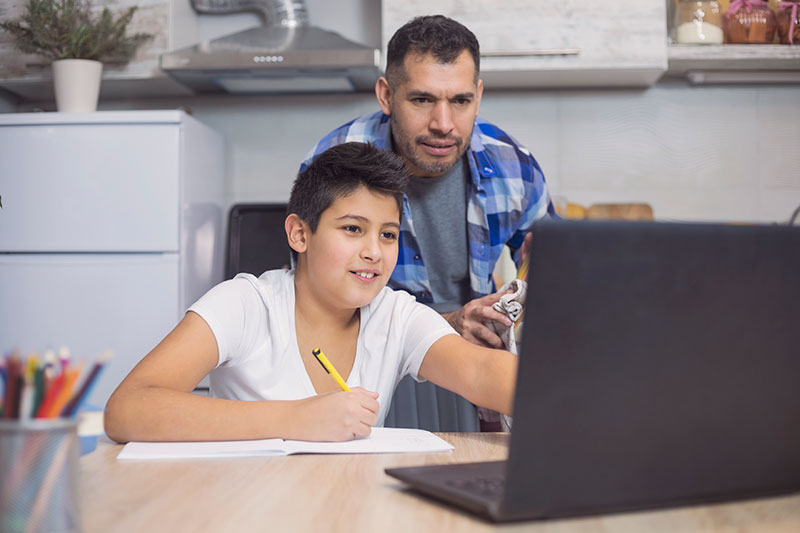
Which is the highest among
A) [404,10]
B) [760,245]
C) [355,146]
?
[404,10]

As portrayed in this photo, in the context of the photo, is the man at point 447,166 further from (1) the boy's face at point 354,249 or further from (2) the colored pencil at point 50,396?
(2) the colored pencil at point 50,396

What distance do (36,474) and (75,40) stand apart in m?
2.26

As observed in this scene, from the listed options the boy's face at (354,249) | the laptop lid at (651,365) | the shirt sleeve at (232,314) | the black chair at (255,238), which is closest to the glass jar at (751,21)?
the black chair at (255,238)

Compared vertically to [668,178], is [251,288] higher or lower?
lower

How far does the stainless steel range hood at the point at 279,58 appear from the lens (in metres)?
2.39

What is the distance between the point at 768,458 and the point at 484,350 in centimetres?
53

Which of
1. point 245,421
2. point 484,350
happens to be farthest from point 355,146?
point 245,421

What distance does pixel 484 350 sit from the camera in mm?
1105

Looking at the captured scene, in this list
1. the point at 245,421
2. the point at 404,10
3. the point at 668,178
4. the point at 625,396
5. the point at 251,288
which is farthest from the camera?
the point at 668,178

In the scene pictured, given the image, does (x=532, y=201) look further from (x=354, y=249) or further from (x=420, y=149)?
(x=354, y=249)

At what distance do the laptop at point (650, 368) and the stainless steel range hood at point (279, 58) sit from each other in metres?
1.94

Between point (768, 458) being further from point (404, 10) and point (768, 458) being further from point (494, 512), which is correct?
point (404, 10)

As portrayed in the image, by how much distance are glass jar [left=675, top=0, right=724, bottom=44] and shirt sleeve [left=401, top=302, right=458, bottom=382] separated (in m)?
1.58

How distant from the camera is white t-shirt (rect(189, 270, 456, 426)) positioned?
3.94ft
